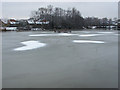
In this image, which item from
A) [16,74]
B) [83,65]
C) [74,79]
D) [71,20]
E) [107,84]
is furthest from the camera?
[71,20]

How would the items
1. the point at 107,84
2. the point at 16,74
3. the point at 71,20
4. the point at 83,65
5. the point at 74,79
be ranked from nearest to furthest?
1. the point at 107,84
2. the point at 74,79
3. the point at 16,74
4. the point at 83,65
5. the point at 71,20

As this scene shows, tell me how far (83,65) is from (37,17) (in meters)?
39.0

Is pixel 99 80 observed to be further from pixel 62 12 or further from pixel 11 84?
pixel 62 12

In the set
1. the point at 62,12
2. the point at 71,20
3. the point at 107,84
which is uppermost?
the point at 62,12

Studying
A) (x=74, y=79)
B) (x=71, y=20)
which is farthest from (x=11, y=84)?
(x=71, y=20)

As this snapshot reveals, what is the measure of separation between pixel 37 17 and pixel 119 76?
131 ft

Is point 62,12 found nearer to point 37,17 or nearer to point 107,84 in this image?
point 37,17

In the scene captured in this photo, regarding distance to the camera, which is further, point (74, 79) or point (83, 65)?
point (83, 65)

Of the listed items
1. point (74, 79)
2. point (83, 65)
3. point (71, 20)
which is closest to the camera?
point (74, 79)

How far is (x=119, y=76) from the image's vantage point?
10.5 feet

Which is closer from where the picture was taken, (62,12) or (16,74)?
(16,74)

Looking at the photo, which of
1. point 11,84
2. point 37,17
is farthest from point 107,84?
point 37,17

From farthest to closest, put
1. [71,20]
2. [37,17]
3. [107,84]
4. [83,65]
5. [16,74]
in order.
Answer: [37,17], [71,20], [83,65], [16,74], [107,84]

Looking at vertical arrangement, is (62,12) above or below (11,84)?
above
